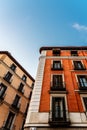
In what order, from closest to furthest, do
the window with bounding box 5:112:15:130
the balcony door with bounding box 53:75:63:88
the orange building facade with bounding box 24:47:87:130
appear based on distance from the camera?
the orange building facade with bounding box 24:47:87:130, the balcony door with bounding box 53:75:63:88, the window with bounding box 5:112:15:130

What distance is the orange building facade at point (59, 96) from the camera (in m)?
8.80

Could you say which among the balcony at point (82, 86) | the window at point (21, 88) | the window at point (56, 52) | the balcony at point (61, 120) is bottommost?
the balcony at point (61, 120)

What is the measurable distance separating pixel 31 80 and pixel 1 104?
1002 cm

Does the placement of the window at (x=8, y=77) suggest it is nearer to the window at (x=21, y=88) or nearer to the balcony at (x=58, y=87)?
the window at (x=21, y=88)

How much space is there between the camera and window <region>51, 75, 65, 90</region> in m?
11.9

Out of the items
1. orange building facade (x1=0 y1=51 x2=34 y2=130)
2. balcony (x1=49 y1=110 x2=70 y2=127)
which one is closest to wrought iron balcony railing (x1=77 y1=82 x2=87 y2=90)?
balcony (x1=49 y1=110 x2=70 y2=127)

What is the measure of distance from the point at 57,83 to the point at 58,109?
3.24 metres

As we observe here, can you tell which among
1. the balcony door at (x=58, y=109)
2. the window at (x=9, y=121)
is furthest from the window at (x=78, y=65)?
the window at (x=9, y=121)

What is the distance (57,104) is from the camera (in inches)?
419

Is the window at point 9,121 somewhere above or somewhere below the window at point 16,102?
below

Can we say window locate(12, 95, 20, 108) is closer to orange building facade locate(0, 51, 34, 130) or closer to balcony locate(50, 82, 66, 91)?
orange building facade locate(0, 51, 34, 130)

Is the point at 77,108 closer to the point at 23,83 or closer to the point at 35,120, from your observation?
the point at 35,120

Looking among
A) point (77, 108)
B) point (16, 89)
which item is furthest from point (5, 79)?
point (77, 108)

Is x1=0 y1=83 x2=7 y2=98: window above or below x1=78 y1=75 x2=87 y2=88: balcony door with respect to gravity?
above
